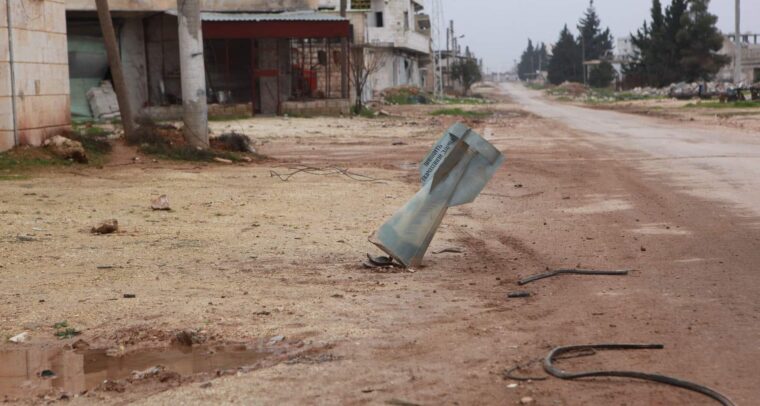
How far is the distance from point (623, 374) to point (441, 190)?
11.7 feet

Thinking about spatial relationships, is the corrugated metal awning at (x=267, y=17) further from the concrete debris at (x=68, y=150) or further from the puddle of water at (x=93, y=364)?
the puddle of water at (x=93, y=364)

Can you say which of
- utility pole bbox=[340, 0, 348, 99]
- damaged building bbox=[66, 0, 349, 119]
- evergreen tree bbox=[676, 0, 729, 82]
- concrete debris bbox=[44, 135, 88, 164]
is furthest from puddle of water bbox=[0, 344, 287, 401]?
evergreen tree bbox=[676, 0, 729, 82]

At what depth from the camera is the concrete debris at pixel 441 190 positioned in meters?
8.23

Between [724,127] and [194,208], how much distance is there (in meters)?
20.3

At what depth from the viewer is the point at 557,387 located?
488cm

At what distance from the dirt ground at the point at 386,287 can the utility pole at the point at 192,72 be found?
15.8 feet

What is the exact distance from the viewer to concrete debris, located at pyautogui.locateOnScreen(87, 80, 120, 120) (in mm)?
35022

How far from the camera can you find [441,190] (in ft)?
27.4

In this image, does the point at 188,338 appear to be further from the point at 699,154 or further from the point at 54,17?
the point at 699,154

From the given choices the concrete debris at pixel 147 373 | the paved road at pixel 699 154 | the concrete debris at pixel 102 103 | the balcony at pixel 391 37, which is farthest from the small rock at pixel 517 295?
the balcony at pixel 391 37

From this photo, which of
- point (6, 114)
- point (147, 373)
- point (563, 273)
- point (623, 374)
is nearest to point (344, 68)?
point (6, 114)

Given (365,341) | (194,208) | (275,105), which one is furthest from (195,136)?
(275,105)

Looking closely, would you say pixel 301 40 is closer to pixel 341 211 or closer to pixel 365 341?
pixel 341 211

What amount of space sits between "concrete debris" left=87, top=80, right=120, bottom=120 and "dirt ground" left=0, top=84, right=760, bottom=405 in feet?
69.5
